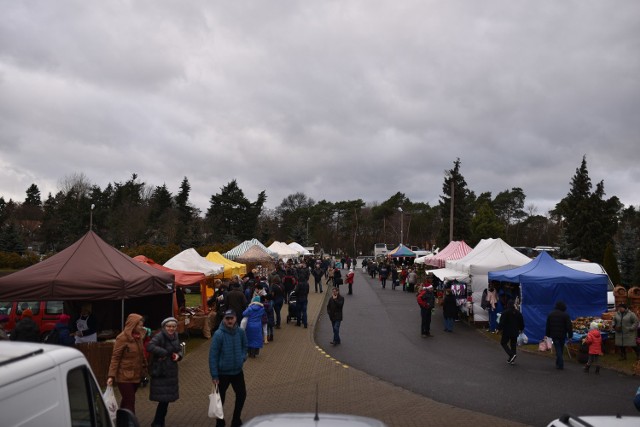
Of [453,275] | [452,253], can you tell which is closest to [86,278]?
[453,275]

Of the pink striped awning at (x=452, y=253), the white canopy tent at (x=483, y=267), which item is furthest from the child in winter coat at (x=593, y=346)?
the pink striped awning at (x=452, y=253)

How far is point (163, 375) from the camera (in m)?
7.17

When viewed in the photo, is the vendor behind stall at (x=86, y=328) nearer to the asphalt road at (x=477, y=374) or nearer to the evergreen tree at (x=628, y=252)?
the asphalt road at (x=477, y=374)

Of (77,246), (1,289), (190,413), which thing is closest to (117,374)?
(190,413)

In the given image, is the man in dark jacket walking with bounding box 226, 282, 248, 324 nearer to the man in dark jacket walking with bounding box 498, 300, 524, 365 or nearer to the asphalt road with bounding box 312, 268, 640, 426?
the asphalt road with bounding box 312, 268, 640, 426

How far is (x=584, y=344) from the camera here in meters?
12.9

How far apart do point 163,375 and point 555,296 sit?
1268cm

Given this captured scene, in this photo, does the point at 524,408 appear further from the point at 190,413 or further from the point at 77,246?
the point at 77,246

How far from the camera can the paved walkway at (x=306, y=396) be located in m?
8.47

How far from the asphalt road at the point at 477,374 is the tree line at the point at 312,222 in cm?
1884

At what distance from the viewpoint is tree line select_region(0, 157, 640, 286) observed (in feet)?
142

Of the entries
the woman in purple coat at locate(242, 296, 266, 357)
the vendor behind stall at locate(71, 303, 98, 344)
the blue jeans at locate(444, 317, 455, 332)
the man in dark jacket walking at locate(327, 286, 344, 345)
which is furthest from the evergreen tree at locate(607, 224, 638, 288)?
the vendor behind stall at locate(71, 303, 98, 344)

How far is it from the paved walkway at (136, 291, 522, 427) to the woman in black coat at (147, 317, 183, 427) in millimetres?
952

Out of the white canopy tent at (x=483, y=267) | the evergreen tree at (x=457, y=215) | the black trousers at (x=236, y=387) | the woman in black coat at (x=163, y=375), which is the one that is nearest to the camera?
the woman in black coat at (x=163, y=375)
